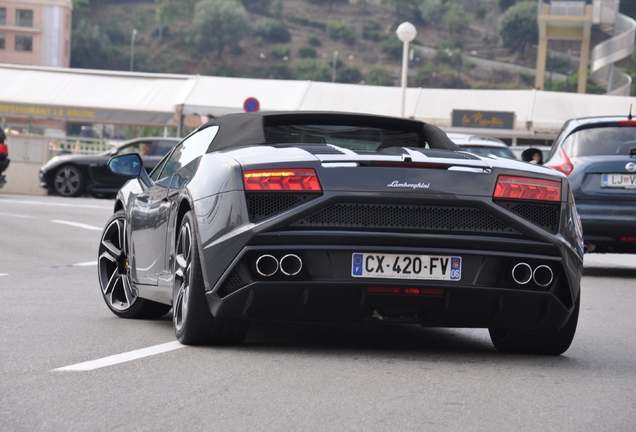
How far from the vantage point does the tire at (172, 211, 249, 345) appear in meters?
6.04

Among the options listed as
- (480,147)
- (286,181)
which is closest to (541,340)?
(286,181)

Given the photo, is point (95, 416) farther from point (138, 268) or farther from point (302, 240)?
point (138, 268)

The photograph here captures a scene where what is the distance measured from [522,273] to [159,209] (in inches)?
83.3

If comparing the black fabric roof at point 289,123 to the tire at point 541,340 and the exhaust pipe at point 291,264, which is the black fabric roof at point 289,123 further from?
the tire at point 541,340

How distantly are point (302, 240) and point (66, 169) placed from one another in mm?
24281

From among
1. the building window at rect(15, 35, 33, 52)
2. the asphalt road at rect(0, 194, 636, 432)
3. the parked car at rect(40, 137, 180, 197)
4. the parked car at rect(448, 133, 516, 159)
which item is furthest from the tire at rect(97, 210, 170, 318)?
the building window at rect(15, 35, 33, 52)

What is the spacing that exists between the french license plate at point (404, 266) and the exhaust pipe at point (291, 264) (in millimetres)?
241

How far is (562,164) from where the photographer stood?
12508 mm

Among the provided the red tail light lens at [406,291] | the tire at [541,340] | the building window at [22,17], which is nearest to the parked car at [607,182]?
the tire at [541,340]

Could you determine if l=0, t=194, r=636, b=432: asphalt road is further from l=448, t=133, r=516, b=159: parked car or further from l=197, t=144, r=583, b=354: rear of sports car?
l=448, t=133, r=516, b=159: parked car

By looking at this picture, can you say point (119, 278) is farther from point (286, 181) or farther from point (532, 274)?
point (532, 274)

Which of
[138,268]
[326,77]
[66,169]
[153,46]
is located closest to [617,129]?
[138,268]

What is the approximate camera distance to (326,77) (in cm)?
18912

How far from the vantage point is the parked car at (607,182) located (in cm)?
1228
